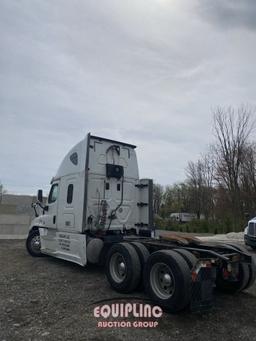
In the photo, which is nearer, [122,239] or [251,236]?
[122,239]

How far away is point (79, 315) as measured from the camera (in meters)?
5.45

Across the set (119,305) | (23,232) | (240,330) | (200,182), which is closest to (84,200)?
(119,305)

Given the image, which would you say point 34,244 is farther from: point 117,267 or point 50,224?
point 117,267

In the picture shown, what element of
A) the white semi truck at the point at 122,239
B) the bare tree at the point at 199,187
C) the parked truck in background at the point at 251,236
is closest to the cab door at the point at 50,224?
the white semi truck at the point at 122,239

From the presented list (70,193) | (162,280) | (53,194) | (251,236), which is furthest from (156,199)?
(162,280)

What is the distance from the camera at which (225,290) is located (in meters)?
7.03

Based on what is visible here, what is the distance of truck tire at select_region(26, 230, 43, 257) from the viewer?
36.5ft

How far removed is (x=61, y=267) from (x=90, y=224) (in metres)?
1.61

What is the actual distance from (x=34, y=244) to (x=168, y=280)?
660 cm

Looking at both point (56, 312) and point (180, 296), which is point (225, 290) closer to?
point (180, 296)

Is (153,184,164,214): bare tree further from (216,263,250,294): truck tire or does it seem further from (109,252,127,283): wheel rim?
(216,263,250,294): truck tire

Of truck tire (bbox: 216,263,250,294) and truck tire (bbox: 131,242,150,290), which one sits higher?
truck tire (bbox: 131,242,150,290)

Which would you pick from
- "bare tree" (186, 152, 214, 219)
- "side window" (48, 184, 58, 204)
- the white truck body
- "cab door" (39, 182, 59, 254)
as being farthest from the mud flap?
"bare tree" (186, 152, 214, 219)


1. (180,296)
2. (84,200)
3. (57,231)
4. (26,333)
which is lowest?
(26,333)
